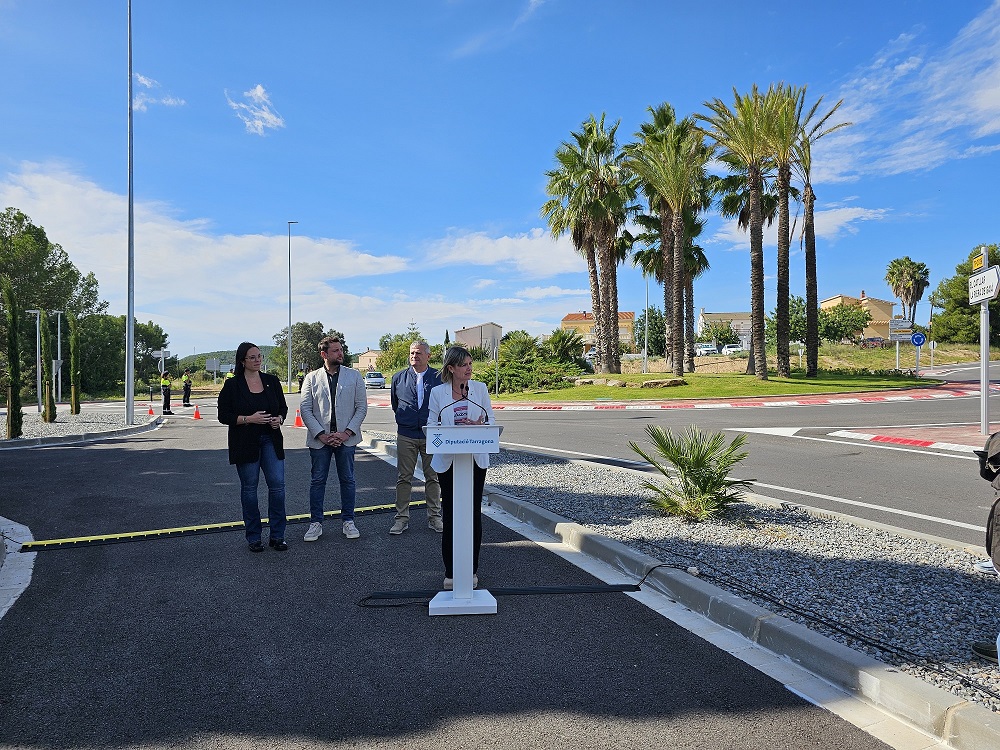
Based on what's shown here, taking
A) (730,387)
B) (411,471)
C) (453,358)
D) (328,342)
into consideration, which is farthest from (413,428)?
(730,387)

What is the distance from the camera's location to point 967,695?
2957 mm

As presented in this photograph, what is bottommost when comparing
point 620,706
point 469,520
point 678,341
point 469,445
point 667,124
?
point 620,706

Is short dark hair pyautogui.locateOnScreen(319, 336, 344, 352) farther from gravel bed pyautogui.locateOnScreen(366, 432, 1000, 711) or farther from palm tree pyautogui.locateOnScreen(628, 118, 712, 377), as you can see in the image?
palm tree pyautogui.locateOnScreen(628, 118, 712, 377)

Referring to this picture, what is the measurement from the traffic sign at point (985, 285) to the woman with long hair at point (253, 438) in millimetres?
12100

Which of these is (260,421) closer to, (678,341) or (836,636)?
(836,636)

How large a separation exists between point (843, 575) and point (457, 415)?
2.88m

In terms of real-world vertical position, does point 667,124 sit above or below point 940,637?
above

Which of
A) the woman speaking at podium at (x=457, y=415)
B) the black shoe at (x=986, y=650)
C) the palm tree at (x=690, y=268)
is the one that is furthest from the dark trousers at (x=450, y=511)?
the palm tree at (x=690, y=268)

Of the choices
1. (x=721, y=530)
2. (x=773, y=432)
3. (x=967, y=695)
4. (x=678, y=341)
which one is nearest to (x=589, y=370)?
(x=678, y=341)

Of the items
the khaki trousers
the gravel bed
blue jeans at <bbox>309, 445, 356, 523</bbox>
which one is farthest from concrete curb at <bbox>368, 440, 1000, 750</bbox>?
blue jeans at <bbox>309, 445, 356, 523</bbox>

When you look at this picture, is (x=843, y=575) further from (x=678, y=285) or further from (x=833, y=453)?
(x=678, y=285)

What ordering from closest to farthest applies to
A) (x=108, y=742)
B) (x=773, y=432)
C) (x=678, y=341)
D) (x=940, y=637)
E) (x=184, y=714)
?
(x=108, y=742) < (x=184, y=714) < (x=940, y=637) < (x=773, y=432) < (x=678, y=341)

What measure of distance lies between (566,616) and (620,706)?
1105mm

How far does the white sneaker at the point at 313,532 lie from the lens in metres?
6.07
